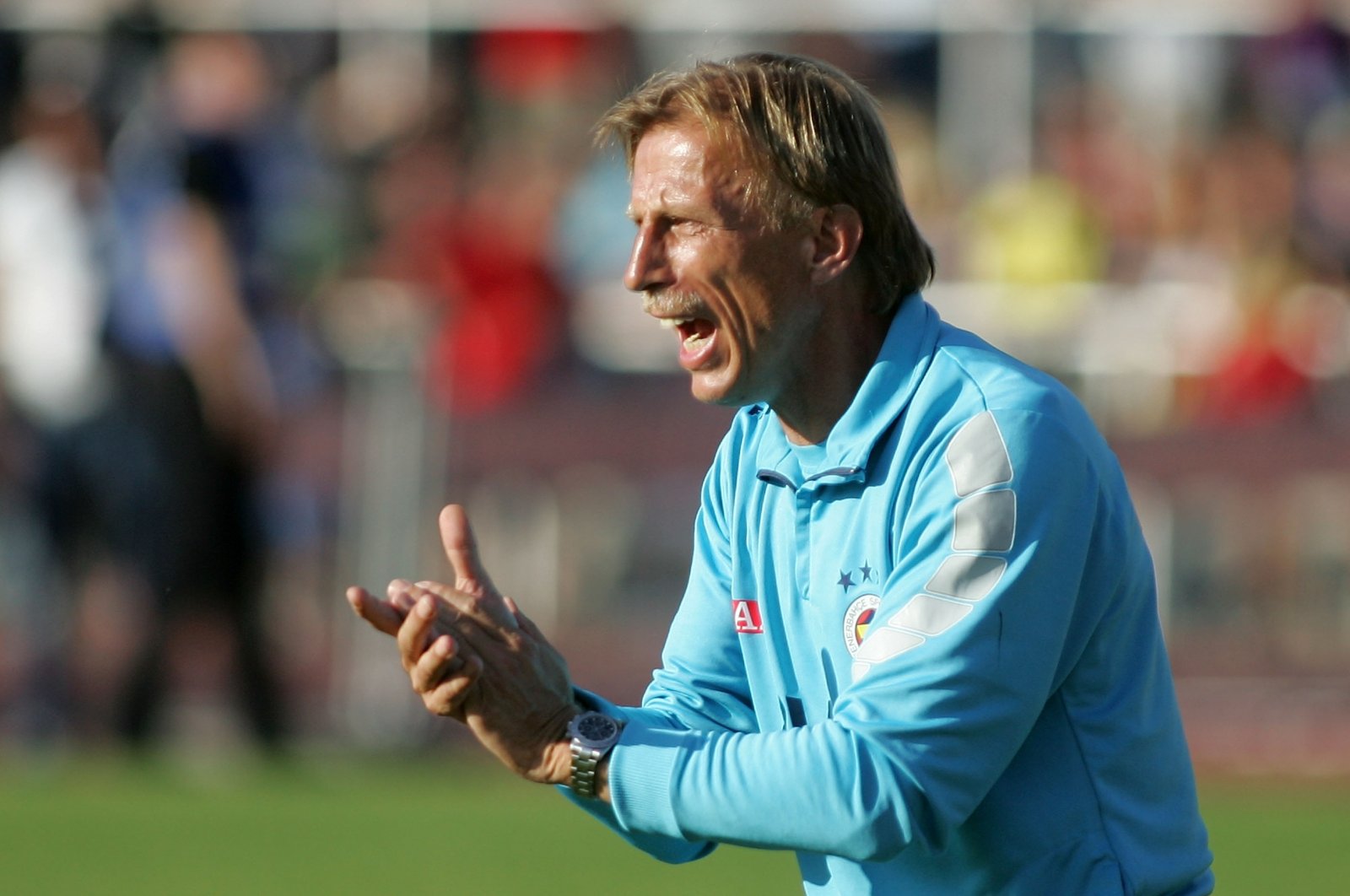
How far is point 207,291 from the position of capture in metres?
11.1

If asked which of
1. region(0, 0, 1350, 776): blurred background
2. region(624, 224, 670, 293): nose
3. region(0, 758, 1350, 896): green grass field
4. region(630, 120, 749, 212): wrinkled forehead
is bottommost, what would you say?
region(0, 758, 1350, 896): green grass field

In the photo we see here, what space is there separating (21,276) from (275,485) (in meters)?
1.74

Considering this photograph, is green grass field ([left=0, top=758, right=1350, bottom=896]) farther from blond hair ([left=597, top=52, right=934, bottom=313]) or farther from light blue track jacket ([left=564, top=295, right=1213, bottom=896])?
blond hair ([left=597, top=52, right=934, bottom=313])

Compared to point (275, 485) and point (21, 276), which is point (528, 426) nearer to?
point (275, 485)

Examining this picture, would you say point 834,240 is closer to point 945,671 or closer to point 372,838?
point 945,671

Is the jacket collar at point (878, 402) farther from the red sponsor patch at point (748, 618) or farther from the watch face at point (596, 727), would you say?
the watch face at point (596, 727)

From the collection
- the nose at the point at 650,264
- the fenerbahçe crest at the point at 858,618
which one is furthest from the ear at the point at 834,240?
the fenerbahçe crest at the point at 858,618

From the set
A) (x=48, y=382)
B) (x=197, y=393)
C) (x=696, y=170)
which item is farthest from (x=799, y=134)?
(x=48, y=382)

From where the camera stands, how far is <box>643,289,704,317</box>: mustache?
3.89 metres

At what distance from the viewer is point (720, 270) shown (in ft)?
12.7

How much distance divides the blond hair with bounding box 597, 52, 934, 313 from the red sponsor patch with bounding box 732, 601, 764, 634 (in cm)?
63

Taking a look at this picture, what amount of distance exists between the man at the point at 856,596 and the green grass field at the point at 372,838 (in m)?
4.36

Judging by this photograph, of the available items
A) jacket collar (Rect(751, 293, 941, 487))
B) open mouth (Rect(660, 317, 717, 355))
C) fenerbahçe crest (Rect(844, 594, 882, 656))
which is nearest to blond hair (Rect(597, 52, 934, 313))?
jacket collar (Rect(751, 293, 941, 487))

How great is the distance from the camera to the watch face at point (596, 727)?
363cm
